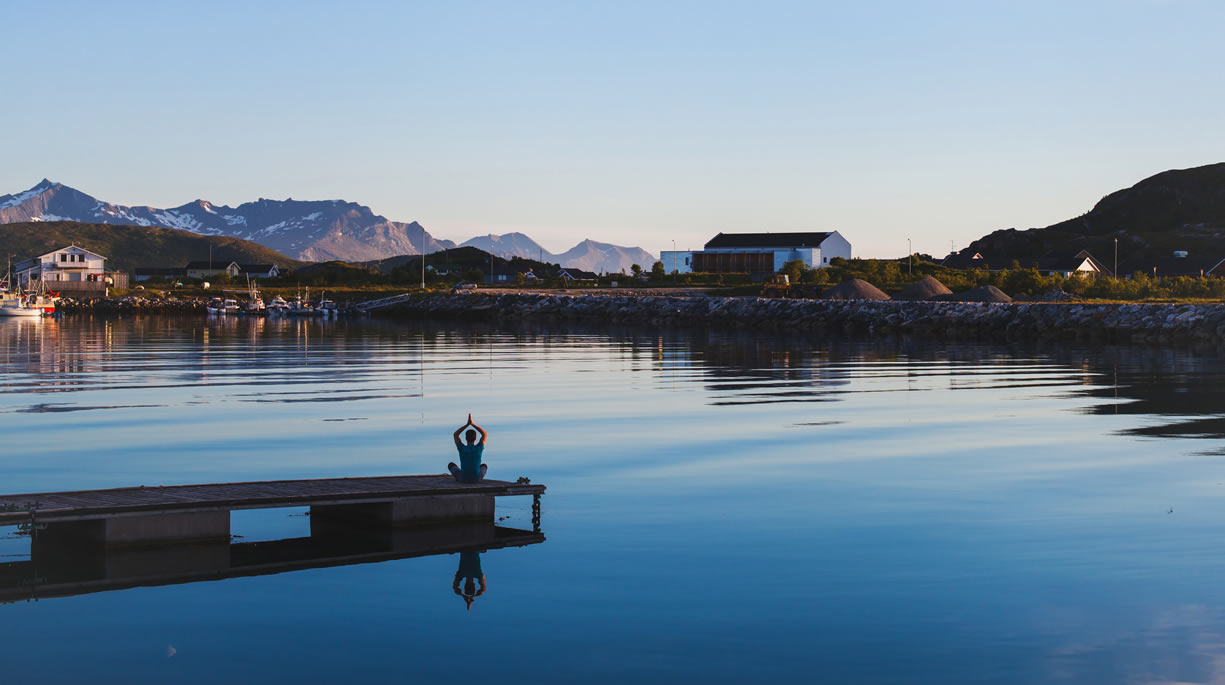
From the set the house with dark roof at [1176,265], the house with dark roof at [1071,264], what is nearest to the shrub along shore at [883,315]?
the house with dark roof at [1071,264]

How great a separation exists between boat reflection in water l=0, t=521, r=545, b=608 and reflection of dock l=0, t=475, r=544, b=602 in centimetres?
1

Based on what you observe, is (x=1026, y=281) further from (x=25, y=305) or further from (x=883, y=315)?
(x=25, y=305)

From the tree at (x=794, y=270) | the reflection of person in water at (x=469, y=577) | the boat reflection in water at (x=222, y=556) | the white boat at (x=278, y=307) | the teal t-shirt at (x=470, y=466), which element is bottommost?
the reflection of person in water at (x=469, y=577)

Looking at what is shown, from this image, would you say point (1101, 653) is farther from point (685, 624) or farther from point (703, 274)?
point (703, 274)

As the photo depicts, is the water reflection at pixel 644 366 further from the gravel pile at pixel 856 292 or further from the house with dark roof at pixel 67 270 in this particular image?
the house with dark roof at pixel 67 270

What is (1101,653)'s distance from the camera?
12.5 meters

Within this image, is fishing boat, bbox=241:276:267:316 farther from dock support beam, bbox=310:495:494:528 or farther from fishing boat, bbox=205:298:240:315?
dock support beam, bbox=310:495:494:528

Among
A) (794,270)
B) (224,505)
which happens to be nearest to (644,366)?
(224,505)

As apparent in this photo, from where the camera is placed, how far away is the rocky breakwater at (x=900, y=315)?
7625 cm

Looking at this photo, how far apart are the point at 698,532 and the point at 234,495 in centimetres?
663

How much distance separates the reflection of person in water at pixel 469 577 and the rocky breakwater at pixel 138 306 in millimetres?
132592

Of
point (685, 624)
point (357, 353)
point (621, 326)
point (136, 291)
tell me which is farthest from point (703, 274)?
point (685, 624)

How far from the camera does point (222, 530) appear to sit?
16.9m

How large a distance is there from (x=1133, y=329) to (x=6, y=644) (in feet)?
246
